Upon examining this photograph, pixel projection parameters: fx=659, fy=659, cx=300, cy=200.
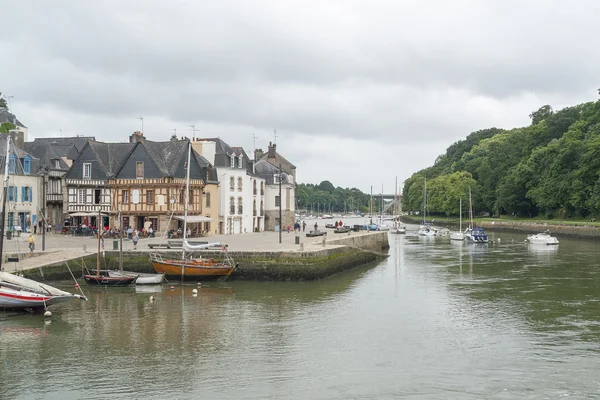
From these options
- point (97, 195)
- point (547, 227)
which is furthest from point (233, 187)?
point (547, 227)

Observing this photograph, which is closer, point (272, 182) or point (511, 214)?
point (272, 182)

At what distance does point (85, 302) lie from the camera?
2989 centimetres

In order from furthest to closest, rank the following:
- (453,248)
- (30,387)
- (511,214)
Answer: (511,214) → (453,248) → (30,387)

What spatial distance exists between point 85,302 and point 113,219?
2272 cm

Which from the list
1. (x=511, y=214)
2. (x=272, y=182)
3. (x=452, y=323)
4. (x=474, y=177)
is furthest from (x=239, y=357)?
(x=474, y=177)

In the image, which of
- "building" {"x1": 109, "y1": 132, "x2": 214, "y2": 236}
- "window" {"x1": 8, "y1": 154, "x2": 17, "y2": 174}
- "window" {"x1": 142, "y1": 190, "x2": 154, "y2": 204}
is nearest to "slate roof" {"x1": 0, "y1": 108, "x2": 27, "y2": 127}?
"window" {"x1": 8, "y1": 154, "x2": 17, "y2": 174}

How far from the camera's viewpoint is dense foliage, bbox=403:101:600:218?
8712cm

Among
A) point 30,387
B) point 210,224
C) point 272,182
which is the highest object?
point 272,182

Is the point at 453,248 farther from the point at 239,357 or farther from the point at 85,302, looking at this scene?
the point at 239,357

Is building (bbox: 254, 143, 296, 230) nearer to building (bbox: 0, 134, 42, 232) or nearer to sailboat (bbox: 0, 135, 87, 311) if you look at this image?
building (bbox: 0, 134, 42, 232)

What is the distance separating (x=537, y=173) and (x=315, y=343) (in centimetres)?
8778

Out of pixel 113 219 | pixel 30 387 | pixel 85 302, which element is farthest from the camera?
pixel 113 219

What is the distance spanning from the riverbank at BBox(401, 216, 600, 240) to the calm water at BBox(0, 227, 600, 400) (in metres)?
44.8

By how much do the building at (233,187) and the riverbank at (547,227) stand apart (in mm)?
39992
